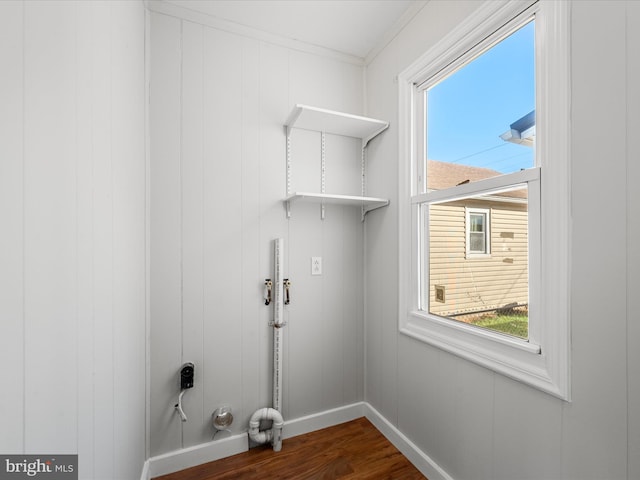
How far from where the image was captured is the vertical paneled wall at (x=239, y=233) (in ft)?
5.19

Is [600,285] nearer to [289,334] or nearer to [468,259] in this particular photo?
[468,259]

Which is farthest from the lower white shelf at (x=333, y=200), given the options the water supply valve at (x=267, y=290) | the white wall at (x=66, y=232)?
the white wall at (x=66, y=232)

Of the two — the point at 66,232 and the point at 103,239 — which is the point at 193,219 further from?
the point at 66,232

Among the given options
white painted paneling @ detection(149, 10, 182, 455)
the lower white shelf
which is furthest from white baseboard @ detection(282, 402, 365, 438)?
the lower white shelf

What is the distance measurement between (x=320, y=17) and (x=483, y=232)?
1538 mm

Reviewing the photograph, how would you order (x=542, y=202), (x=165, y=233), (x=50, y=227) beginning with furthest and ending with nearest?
1. (x=165, y=233)
2. (x=542, y=202)
3. (x=50, y=227)

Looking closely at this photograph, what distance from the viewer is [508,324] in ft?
3.98

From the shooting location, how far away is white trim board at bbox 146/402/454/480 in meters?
1.52

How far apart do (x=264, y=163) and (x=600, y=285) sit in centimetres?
165

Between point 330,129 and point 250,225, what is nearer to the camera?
point 250,225

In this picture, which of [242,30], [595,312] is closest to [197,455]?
[595,312]

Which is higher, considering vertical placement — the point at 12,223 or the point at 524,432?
the point at 12,223

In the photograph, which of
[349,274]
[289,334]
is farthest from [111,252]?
[349,274]

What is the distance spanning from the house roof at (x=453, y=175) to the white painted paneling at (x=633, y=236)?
1.15 feet
